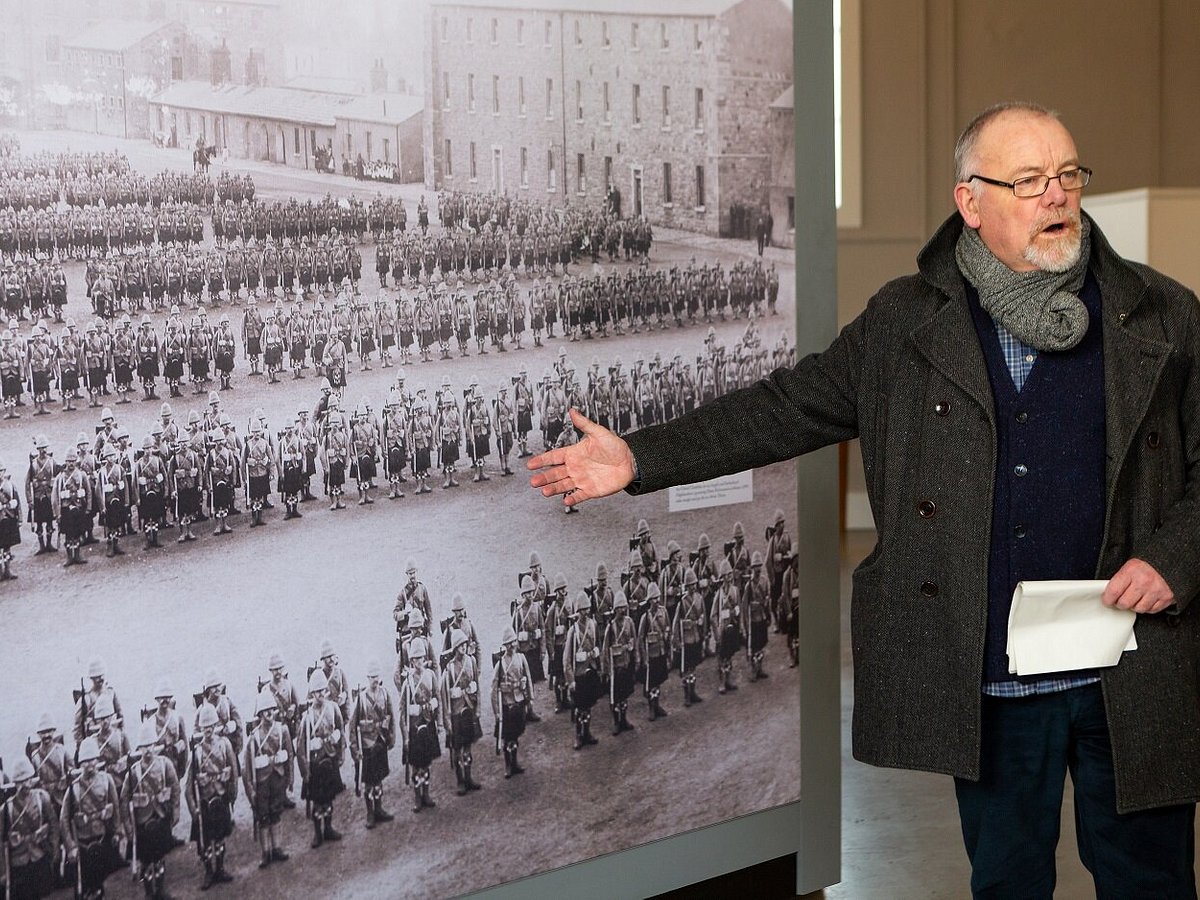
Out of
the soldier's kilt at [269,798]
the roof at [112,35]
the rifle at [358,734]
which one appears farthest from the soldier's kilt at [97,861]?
the roof at [112,35]

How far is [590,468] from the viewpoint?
2602 millimetres

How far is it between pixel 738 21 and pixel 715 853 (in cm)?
197

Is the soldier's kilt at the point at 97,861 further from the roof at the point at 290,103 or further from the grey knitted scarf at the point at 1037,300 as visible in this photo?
the grey knitted scarf at the point at 1037,300

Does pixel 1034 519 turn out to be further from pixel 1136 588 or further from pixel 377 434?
pixel 377 434

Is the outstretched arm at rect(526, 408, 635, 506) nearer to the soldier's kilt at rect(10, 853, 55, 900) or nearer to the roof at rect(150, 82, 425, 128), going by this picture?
the roof at rect(150, 82, 425, 128)

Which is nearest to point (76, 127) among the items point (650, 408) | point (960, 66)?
point (650, 408)

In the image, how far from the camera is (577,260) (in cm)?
310

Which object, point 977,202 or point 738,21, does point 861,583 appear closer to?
point 977,202

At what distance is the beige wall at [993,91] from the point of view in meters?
9.38

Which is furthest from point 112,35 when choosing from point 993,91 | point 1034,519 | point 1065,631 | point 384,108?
point 993,91

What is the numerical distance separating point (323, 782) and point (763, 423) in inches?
43.1

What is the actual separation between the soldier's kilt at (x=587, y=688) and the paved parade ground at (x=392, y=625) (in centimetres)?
4

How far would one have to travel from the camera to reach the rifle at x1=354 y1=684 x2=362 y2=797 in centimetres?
279
